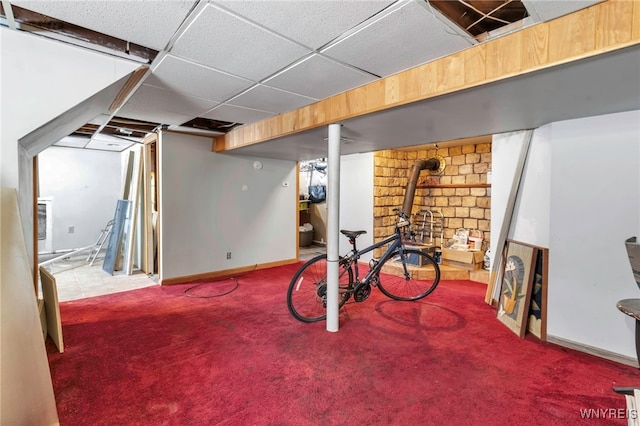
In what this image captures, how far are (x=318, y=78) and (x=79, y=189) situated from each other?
19.5 feet

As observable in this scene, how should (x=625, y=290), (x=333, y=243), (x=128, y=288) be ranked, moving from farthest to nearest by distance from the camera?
(x=128, y=288) → (x=333, y=243) → (x=625, y=290)

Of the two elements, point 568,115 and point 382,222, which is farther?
point 382,222

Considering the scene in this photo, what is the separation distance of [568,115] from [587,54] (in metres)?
1.12

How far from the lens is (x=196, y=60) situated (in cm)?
202

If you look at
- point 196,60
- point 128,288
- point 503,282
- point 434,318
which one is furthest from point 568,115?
point 128,288

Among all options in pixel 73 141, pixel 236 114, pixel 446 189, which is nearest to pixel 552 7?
pixel 236 114

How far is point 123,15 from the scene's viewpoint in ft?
5.05

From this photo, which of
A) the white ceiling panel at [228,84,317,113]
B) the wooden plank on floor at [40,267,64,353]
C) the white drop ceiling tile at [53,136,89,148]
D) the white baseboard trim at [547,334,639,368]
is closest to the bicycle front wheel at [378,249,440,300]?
the white baseboard trim at [547,334,639,368]

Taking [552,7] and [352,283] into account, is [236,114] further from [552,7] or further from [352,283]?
[552,7]

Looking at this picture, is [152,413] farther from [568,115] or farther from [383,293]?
[568,115]

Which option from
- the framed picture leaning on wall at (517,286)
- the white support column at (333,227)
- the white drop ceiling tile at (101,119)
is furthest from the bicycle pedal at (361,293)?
the white drop ceiling tile at (101,119)

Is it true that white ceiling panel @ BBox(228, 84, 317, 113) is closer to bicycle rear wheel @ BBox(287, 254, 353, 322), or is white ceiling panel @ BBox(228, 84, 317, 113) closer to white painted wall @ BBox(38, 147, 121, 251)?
bicycle rear wheel @ BBox(287, 254, 353, 322)

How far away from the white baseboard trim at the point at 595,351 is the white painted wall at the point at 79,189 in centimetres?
736

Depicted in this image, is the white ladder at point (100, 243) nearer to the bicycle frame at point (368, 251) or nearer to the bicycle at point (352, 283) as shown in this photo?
the bicycle at point (352, 283)
